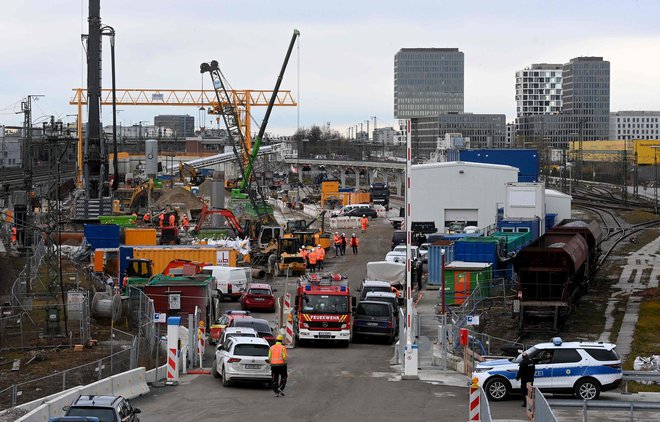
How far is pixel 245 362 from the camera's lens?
2469cm

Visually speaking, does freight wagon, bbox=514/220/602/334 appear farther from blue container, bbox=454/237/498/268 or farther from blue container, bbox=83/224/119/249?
blue container, bbox=83/224/119/249

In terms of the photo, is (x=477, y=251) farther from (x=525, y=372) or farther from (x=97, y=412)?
(x=97, y=412)

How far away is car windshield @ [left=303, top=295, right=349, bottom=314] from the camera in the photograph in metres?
32.6

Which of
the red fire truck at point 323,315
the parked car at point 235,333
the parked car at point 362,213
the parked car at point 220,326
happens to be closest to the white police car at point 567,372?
the parked car at point 235,333

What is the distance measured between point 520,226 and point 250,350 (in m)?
31.3

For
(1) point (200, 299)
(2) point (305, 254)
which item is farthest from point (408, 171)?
(2) point (305, 254)

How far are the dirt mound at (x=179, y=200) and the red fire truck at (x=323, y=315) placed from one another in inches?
2343

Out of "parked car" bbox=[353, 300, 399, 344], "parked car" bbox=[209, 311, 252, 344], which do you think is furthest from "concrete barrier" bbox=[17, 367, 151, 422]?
"parked car" bbox=[353, 300, 399, 344]

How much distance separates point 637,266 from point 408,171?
35.4 meters

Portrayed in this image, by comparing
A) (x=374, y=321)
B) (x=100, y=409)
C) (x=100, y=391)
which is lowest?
(x=374, y=321)

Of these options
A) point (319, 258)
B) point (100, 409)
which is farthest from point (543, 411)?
point (319, 258)

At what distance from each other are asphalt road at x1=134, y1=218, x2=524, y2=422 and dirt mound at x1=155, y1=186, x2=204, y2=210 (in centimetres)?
6218

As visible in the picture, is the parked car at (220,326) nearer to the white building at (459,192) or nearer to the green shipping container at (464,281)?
the green shipping container at (464,281)

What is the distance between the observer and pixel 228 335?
1088 inches
